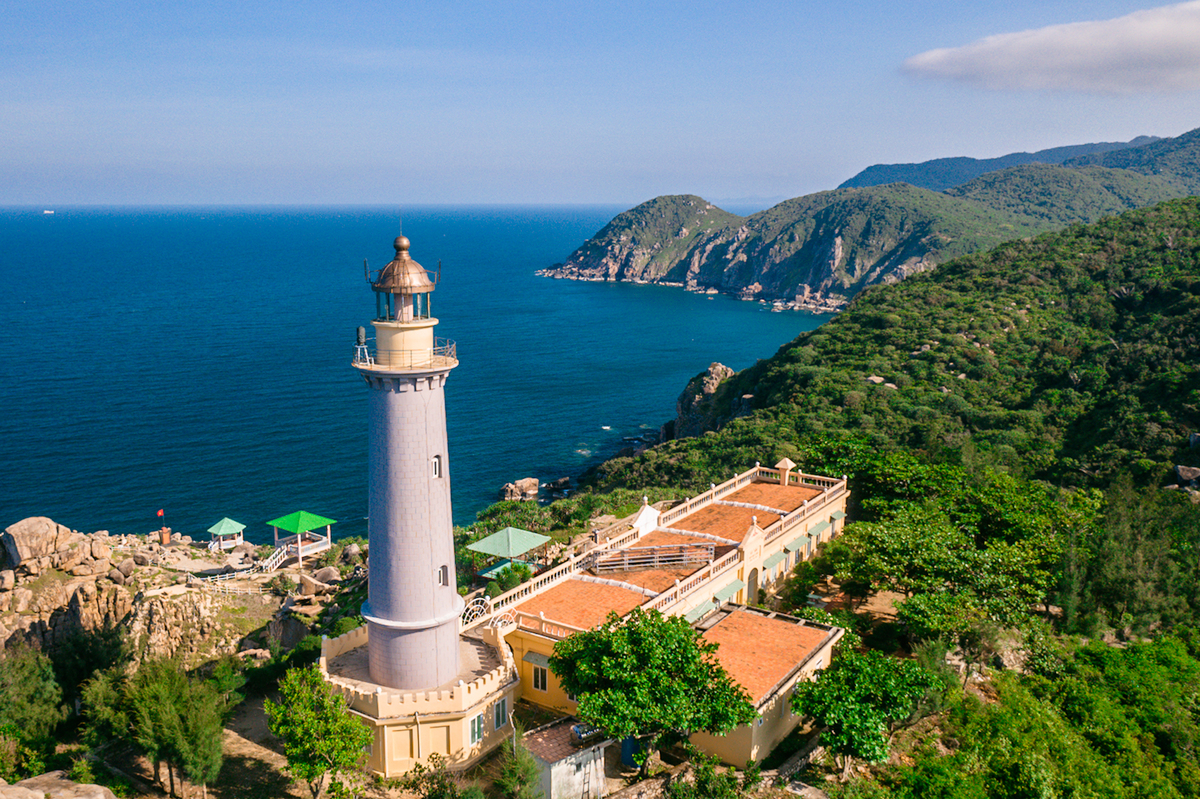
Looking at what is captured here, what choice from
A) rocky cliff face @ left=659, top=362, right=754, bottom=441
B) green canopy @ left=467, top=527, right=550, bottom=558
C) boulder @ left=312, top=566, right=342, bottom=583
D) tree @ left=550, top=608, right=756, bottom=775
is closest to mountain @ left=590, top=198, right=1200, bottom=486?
rocky cliff face @ left=659, top=362, right=754, bottom=441

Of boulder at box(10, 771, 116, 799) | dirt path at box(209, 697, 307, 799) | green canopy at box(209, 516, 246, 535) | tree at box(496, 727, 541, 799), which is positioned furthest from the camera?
green canopy at box(209, 516, 246, 535)

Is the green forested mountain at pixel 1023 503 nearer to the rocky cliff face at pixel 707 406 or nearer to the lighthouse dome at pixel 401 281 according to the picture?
the rocky cliff face at pixel 707 406

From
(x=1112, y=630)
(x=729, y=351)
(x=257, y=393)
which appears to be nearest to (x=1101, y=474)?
(x=1112, y=630)

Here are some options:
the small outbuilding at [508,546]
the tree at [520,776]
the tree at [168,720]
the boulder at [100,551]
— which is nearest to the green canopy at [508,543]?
the small outbuilding at [508,546]

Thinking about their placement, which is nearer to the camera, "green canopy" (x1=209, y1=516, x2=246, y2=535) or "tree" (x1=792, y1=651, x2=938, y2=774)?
"tree" (x1=792, y1=651, x2=938, y2=774)

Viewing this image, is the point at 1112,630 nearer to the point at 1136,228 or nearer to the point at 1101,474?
the point at 1101,474

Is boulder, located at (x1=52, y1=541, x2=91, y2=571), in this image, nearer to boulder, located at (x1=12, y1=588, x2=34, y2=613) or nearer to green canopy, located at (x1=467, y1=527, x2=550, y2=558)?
boulder, located at (x1=12, y1=588, x2=34, y2=613)

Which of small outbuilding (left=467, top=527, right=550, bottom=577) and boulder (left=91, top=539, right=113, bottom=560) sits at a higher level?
small outbuilding (left=467, top=527, right=550, bottom=577)
